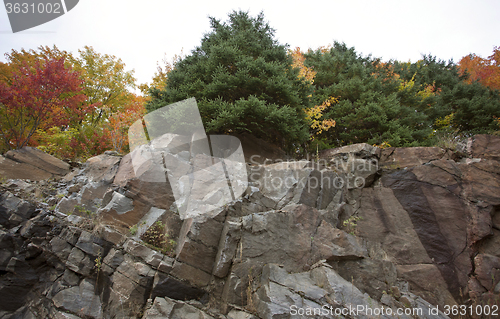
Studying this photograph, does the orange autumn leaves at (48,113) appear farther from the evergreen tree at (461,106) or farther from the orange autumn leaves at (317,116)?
the evergreen tree at (461,106)

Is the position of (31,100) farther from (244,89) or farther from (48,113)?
(244,89)

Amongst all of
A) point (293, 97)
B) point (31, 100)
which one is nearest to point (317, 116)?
point (293, 97)

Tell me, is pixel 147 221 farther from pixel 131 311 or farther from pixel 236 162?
pixel 236 162

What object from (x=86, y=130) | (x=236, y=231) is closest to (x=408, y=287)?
(x=236, y=231)

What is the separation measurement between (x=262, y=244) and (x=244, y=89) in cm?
587

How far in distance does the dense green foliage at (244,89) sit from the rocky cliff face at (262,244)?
80.9 inches

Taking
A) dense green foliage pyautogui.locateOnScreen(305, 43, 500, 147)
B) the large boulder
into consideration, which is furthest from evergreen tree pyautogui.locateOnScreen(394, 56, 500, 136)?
the large boulder

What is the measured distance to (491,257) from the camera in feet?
19.5

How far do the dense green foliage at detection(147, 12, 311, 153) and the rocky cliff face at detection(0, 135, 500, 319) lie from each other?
2.06 meters

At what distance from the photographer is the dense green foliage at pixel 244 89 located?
8180mm

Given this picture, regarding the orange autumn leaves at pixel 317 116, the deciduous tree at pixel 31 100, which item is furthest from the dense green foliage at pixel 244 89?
the deciduous tree at pixel 31 100

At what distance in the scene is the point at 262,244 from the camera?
5.55 metres

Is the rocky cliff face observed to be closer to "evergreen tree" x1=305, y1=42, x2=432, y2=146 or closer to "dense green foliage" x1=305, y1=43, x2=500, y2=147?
"evergreen tree" x1=305, y1=42, x2=432, y2=146

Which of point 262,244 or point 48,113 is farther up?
point 48,113
